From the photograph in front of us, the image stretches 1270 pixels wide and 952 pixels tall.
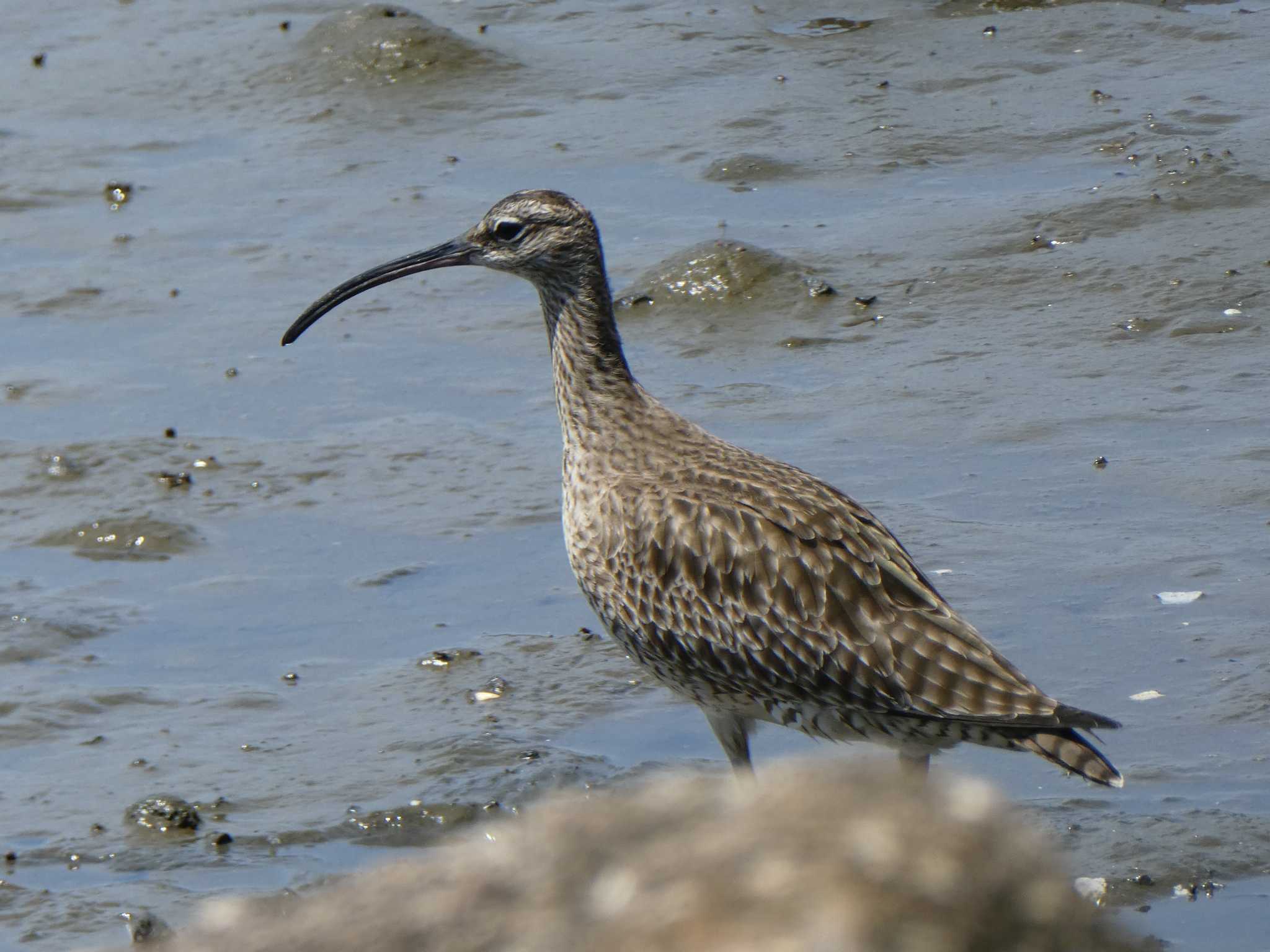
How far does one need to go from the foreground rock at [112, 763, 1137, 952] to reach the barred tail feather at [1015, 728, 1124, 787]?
10.1ft

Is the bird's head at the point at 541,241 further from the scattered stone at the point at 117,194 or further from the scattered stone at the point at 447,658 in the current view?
the scattered stone at the point at 117,194

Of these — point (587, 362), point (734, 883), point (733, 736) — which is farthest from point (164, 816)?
point (734, 883)

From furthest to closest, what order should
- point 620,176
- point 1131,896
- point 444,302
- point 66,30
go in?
1. point 66,30
2. point 620,176
3. point 444,302
4. point 1131,896

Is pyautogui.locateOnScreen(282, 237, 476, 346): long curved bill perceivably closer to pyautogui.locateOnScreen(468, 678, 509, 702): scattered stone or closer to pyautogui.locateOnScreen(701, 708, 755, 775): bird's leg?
pyautogui.locateOnScreen(468, 678, 509, 702): scattered stone

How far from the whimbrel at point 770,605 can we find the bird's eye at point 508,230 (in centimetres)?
77

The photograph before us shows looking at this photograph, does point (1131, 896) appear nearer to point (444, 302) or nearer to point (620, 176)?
point (444, 302)

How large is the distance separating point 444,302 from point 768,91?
3.48 m

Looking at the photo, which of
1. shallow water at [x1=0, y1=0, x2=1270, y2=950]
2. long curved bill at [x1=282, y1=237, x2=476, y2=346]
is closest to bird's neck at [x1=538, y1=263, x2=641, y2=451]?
long curved bill at [x1=282, y1=237, x2=476, y2=346]

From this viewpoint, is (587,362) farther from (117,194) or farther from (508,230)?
(117,194)

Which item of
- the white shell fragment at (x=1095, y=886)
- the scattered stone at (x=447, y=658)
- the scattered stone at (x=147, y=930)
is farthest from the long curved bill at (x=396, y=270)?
the white shell fragment at (x=1095, y=886)

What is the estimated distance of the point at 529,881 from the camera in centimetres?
248

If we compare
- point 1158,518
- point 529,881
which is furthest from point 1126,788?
point 529,881

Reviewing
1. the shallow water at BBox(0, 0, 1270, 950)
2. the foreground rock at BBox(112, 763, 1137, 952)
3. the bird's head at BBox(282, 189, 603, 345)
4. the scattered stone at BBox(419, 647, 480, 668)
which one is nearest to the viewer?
the foreground rock at BBox(112, 763, 1137, 952)

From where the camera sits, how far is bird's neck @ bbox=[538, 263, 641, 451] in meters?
6.75
